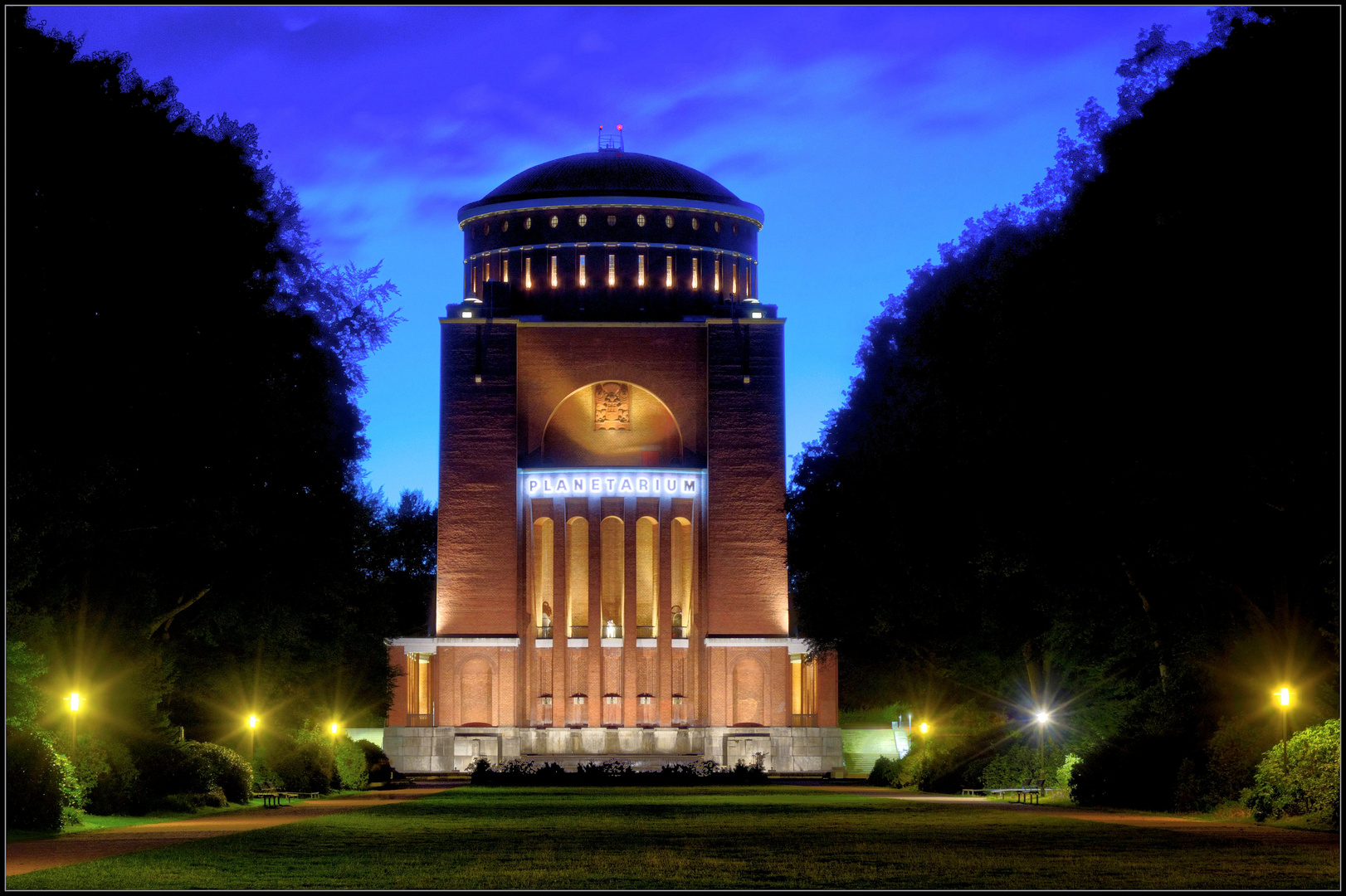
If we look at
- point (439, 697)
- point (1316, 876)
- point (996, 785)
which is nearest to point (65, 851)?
point (1316, 876)

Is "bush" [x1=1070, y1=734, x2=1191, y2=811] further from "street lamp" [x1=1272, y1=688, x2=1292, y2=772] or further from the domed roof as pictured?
the domed roof

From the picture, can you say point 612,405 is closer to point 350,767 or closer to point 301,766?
point 350,767

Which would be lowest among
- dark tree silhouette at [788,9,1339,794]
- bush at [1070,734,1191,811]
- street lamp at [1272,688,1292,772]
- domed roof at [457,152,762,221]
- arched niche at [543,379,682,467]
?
bush at [1070,734,1191,811]

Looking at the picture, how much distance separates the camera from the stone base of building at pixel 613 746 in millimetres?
57281

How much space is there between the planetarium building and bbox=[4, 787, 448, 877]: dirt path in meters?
23.5

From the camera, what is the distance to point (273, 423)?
29.1 m

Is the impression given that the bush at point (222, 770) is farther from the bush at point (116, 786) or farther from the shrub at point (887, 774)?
the shrub at point (887, 774)

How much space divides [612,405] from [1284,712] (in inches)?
1557

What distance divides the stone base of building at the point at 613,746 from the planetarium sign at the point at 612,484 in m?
8.40

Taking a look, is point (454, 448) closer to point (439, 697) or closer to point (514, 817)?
point (439, 697)

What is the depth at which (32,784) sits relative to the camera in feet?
76.0

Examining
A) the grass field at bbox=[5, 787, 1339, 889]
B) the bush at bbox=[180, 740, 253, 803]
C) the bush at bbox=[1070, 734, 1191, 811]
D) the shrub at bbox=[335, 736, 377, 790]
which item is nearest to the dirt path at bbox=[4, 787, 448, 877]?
the grass field at bbox=[5, 787, 1339, 889]

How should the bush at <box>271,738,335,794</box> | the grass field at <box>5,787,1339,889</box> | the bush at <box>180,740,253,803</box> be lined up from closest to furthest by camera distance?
the grass field at <box>5,787,1339,889</box>, the bush at <box>180,740,253,803</box>, the bush at <box>271,738,335,794</box>

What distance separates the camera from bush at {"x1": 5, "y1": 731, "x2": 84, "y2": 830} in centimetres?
2297
